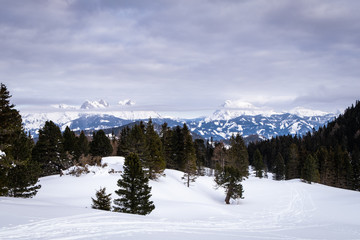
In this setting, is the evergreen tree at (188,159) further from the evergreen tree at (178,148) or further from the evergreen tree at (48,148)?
the evergreen tree at (48,148)

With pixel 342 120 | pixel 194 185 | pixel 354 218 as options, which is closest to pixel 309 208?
pixel 354 218

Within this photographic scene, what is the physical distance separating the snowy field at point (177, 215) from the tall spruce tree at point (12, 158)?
225 centimetres

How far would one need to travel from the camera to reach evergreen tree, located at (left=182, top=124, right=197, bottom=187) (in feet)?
161

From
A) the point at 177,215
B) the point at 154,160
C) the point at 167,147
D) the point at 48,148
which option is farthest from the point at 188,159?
the point at 48,148

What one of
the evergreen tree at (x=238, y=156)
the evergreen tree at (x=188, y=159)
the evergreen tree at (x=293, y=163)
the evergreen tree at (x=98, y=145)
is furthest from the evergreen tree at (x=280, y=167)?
the evergreen tree at (x=98, y=145)

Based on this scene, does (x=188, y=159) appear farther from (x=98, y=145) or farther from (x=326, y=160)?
(x=326, y=160)

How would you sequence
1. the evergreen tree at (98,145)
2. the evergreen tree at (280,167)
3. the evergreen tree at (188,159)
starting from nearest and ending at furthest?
the evergreen tree at (188,159), the evergreen tree at (98,145), the evergreen tree at (280,167)

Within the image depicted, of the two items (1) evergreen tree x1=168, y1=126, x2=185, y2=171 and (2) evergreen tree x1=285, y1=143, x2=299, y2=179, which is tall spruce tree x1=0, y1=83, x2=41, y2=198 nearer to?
(1) evergreen tree x1=168, y1=126, x2=185, y2=171

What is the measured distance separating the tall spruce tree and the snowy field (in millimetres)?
2251

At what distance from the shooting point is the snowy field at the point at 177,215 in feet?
38.3

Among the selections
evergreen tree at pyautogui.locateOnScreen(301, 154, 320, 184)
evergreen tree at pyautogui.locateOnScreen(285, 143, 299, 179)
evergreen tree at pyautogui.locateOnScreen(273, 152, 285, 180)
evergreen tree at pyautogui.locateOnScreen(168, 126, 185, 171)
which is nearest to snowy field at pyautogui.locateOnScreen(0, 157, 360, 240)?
evergreen tree at pyautogui.locateOnScreen(168, 126, 185, 171)

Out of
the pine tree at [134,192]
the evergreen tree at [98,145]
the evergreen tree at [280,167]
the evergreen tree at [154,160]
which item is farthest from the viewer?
the evergreen tree at [280,167]

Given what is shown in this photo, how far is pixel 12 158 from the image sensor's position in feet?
57.0

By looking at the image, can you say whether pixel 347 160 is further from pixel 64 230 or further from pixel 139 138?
pixel 64 230
